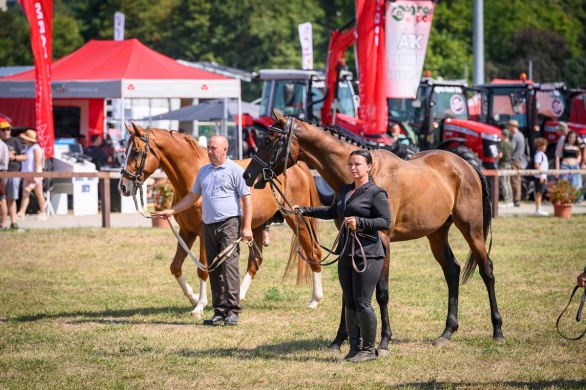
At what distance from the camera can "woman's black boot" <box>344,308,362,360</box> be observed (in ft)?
25.9

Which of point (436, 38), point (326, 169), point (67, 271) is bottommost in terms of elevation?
point (67, 271)

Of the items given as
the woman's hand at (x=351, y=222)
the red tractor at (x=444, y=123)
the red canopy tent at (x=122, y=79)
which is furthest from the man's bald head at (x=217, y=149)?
the red canopy tent at (x=122, y=79)

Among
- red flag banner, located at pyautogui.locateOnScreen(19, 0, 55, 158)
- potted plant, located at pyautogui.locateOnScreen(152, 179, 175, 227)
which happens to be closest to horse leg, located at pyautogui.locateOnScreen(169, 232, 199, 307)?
potted plant, located at pyautogui.locateOnScreen(152, 179, 175, 227)

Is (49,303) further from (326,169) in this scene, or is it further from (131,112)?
(131,112)

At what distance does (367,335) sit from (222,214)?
2.47 meters

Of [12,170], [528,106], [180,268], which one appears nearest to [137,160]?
[180,268]

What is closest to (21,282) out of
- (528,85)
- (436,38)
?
(528,85)

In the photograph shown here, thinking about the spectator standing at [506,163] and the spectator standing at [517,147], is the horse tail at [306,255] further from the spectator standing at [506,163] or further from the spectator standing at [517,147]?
the spectator standing at [517,147]

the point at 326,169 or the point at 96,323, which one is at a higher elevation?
the point at 326,169

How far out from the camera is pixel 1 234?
17.8 m

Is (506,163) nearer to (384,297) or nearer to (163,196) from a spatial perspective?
(163,196)

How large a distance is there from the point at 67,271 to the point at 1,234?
4.43 metres

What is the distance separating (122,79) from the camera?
24.5 m

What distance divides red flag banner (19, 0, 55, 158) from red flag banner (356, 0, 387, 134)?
697 centimetres
